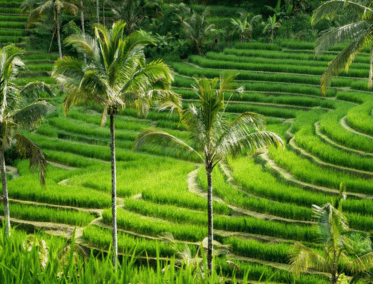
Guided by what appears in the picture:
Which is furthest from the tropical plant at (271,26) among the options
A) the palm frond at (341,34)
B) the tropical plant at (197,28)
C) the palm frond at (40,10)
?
the palm frond at (341,34)

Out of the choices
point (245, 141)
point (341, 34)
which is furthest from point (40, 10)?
point (245, 141)

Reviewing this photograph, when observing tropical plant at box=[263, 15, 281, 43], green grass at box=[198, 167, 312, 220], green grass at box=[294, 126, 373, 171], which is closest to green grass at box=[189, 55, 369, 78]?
tropical plant at box=[263, 15, 281, 43]

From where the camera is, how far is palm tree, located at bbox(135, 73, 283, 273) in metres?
9.42

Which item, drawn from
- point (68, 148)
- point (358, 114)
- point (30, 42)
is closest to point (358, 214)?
point (358, 114)

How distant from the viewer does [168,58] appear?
2441cm

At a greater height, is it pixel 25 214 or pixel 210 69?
pixel 210 69

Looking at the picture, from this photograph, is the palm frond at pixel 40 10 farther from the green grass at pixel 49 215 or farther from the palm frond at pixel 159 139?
the palm frond at pixel 159 139

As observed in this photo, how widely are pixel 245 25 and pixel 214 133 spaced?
15.3 meters

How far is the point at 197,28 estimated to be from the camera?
23797 mm

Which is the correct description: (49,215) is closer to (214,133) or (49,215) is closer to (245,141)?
(214,133)

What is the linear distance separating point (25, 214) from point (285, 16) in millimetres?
16880

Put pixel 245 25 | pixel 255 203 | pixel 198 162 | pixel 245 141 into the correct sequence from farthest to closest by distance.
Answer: pixel 245 25 < pixel 198 162 < pixel 255 203 < pixel 245 141

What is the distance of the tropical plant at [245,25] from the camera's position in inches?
949

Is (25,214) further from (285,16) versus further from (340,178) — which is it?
(285,16)
